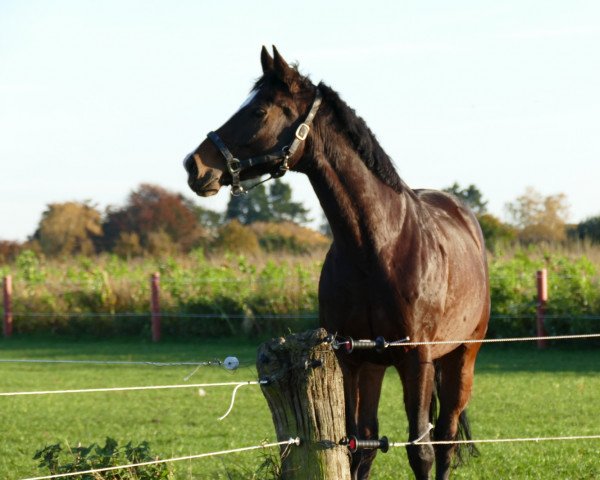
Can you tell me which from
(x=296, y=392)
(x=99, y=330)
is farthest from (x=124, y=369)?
(x=296, y=392)

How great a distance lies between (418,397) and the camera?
16.3 ft

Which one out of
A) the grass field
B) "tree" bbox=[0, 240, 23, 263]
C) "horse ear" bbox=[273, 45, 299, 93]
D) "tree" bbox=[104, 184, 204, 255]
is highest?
"tree" bbox=[104, 184, 204, 255]

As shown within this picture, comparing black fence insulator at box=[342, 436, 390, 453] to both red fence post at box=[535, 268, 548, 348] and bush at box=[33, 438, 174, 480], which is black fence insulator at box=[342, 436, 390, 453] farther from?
red fence post at box=[535, 268, 548, 348]

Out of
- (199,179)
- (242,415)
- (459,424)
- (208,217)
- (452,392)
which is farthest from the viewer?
(208,217)

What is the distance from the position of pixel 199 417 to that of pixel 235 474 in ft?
13.7

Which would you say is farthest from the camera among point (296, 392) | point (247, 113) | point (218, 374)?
point (218, 374)

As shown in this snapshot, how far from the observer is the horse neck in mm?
5023

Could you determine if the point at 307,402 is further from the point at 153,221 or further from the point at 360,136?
the point at 153,221

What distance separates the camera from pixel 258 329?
19.9m

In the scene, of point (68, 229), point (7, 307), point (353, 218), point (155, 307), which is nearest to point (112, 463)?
point (353, 218)

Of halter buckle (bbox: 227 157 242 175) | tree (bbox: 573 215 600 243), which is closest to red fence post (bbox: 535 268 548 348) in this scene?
halter buckle (bbox: 227 157 242 175)

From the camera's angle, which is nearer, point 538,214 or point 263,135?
point 263,135

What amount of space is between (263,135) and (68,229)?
40.4 metres

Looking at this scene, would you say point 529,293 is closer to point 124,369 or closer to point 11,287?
point 124,369
